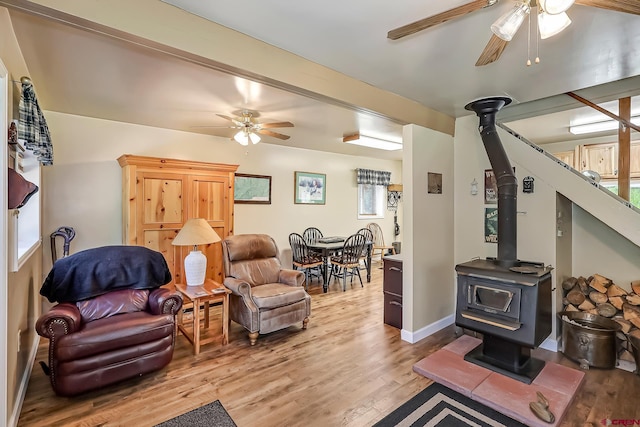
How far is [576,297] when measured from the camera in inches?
120

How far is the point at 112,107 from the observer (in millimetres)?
3352

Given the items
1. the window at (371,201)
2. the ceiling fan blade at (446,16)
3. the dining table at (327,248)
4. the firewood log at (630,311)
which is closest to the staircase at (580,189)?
the firewood log at (630,311)

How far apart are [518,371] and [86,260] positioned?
3.73 meters

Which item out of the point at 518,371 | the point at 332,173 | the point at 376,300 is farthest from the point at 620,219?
the point at 332,173

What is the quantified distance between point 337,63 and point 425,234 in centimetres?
194

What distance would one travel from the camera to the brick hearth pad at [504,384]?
214 cm

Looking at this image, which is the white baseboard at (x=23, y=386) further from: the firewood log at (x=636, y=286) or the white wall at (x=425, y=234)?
the firewood log at (x=636, y=286)

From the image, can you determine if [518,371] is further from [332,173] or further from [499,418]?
[332,173]

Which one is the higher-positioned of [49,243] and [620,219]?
[620,219]

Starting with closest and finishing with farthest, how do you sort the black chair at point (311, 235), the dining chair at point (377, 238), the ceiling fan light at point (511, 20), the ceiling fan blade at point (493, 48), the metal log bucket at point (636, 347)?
the ceiling fan light at point (511, 20) < the ceiling fan blade at point (493, 48) < the metal log bucket at point (636, 347) < the black chair at point (311, 235) < the dining chair at point (377, 238)

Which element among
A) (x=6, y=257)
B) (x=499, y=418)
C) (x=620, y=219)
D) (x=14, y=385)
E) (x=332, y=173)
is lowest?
(x=499, y=418)

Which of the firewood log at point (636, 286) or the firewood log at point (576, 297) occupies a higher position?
the firewood log at point (636, 286)

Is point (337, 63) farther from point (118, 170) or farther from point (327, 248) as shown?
point (327, 248)

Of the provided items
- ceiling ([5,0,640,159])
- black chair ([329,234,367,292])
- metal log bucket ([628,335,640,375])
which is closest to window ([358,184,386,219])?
black chair ([329,234,367,292])
